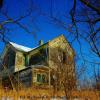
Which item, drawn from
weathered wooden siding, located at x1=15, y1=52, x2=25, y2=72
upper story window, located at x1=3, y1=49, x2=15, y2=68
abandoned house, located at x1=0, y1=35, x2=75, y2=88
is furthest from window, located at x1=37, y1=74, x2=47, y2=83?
upper story window, located at x1=3, y1=49, x2=15, y2=68

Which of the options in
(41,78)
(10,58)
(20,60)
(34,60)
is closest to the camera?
(41,78)

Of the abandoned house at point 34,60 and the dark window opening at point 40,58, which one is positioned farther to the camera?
the dark window opening at point 40,58

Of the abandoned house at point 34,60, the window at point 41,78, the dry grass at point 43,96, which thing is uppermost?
the abandoned house at point 34,60

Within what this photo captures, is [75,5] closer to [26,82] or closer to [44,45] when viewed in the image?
[26,82]

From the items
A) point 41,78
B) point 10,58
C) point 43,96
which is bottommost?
point 43,96

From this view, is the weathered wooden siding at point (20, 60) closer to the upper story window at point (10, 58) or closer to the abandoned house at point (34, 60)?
the abandoned house at point (34, 60)

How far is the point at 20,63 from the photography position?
27828 millimetres

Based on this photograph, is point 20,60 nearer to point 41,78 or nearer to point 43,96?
point 41,78

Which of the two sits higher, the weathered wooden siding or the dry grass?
the weathered wooden siding

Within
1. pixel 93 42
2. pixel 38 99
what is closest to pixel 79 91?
pixel 38 99

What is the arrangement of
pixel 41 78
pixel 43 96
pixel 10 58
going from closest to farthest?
pixel 43 96
pixel 41 78
pixel 10 58

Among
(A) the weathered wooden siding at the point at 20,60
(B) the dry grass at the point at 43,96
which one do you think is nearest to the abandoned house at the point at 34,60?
(A) the weathered wooden siding at the point at 20,60

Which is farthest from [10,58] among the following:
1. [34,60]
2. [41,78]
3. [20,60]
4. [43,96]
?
[43,96]

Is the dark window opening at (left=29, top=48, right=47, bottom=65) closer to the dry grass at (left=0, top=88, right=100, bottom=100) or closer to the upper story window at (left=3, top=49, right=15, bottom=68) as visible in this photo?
the upper story window at (left=3, top=49, right=15, bottom=68)
